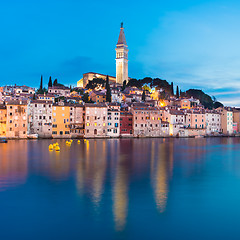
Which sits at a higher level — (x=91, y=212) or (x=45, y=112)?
(x=45, y=112)

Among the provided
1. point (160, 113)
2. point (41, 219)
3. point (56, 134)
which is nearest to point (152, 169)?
point (41, 219)

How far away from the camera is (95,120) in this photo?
5938 centimetres

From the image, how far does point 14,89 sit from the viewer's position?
90562 mm

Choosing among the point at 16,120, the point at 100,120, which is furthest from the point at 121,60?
the point at 16,120

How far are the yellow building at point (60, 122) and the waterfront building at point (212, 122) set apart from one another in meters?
38.5

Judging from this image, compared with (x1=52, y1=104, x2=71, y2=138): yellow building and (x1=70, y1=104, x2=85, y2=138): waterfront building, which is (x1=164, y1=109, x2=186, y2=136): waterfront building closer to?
(x1=70, y1=104, x2=85, y2=138): waterfront building

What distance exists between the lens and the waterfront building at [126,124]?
208ft

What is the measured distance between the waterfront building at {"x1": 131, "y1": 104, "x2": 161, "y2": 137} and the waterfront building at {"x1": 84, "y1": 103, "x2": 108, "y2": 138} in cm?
759

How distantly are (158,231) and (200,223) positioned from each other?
1738 mm

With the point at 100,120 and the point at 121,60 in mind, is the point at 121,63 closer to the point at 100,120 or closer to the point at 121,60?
the point at 121,60

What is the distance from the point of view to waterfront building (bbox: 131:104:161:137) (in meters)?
63.9

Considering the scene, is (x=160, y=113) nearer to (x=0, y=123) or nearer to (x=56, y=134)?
(x=56, y=134)

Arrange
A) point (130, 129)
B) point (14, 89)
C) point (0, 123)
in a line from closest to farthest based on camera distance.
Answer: point (0, 123), point (130, 129), point (14, 89)

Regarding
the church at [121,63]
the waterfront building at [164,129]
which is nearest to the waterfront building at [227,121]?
the waterfront building at [164,129]
